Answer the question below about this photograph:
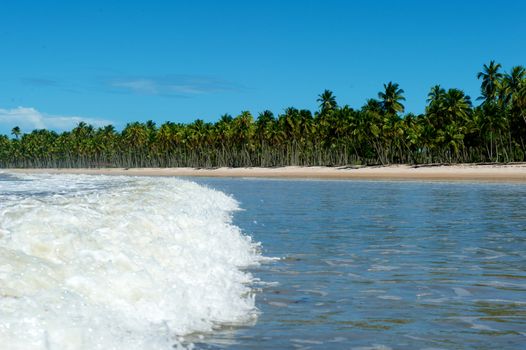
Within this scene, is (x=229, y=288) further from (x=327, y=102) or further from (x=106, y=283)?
(x=327, y=102)

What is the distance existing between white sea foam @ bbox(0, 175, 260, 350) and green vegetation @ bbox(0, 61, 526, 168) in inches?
3422

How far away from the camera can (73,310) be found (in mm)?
5848

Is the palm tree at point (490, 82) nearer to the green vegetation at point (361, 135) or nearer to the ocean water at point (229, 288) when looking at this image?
the green vegetation at point (361, 135)

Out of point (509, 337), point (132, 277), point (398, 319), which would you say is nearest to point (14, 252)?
point (132, 277)

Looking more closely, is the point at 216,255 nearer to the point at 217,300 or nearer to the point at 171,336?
the point at 217,300

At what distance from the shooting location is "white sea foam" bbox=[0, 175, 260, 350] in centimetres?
548

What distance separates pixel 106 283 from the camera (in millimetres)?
7148

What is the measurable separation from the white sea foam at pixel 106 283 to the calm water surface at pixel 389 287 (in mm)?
607

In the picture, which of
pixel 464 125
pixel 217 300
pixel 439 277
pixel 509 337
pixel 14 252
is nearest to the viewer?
pixel 509 337

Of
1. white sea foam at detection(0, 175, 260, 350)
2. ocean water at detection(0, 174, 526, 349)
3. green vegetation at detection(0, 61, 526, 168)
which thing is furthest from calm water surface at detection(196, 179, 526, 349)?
green vegetation at detection(0, 61, 526, 168)

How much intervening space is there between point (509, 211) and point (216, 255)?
16699 millimetres

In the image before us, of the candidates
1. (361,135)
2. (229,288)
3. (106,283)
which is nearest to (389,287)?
(229,288)

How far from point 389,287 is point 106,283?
14.0 feet

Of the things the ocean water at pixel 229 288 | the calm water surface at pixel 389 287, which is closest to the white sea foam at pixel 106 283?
the ocean water at pixel 229 288
